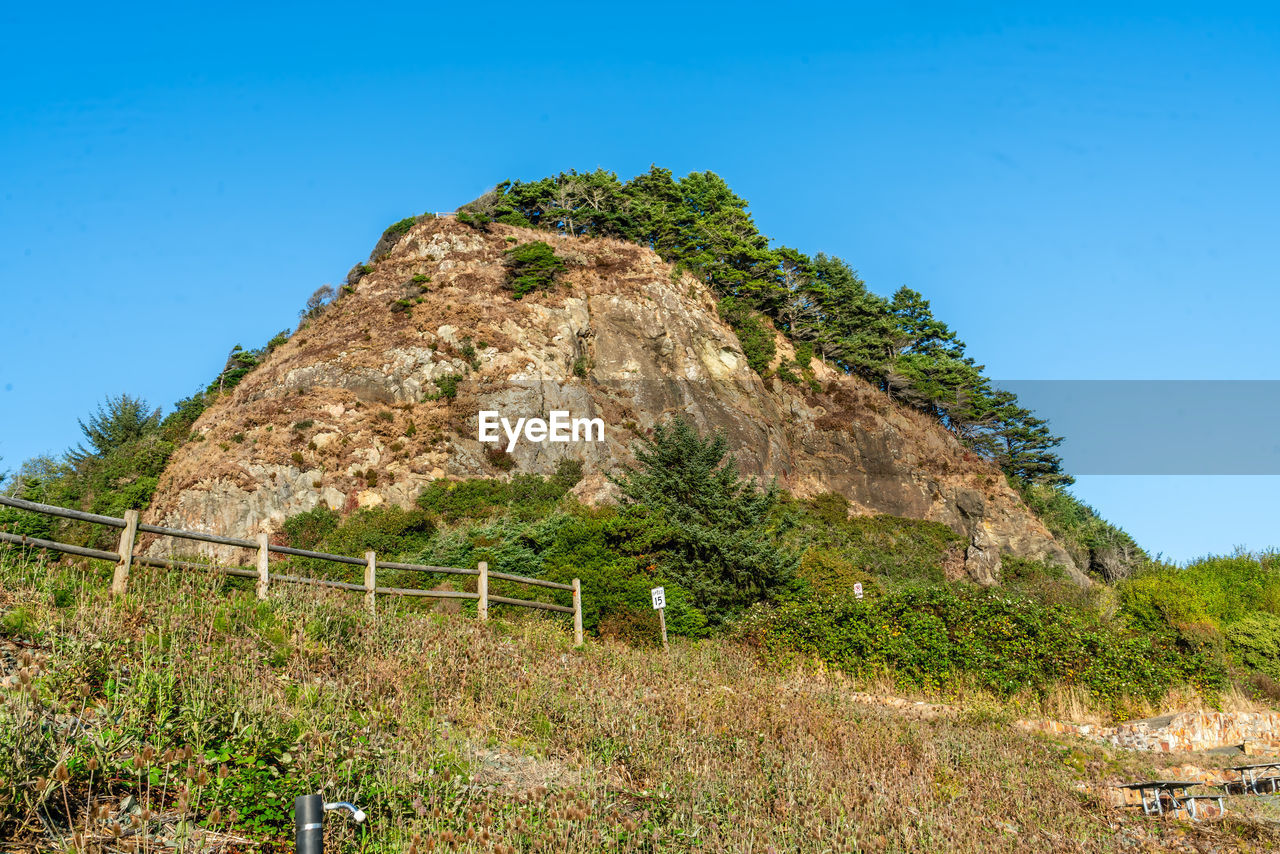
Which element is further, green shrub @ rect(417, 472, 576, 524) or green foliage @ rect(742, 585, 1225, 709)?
green shrub @ rect(417, 472, 576, 524)

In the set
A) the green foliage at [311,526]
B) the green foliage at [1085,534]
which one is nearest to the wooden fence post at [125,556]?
the green foliage at [311,526]

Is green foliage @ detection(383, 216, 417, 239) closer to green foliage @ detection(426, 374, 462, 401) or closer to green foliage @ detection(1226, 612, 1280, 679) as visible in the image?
green foliage @ detection(426, 374, 462, 401)

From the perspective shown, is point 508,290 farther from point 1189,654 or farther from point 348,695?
point 348,695

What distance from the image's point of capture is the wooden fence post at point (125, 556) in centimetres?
877

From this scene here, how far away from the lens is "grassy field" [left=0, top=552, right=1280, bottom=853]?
4652mm

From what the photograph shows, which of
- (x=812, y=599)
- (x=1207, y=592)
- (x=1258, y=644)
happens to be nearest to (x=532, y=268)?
(x=812, y=599)

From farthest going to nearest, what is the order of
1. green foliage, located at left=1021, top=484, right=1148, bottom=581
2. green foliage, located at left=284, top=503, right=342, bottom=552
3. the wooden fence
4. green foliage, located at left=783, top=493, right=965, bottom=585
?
green foliage, located at left=1021, top=484, right=1148, bottom=581
green foliage, located at left=783, top=493, right=965, bottom=585
green foliage, located at left=284, top=503, right=342, bottom=552
the wooden fence

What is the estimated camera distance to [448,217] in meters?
49.5

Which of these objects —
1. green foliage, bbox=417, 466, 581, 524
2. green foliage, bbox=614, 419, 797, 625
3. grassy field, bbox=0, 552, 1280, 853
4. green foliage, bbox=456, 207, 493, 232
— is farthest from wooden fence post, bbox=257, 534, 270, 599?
green foliage, bbox=456, 207, 493, 232

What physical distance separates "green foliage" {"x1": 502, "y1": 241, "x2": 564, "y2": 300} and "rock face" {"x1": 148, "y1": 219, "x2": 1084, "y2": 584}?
890 millimetres

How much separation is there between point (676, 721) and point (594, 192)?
5111cm

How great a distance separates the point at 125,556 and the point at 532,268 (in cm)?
3709

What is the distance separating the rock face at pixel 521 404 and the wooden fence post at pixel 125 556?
23058mm

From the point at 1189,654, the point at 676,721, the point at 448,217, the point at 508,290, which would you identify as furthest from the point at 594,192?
the point at 676,721
